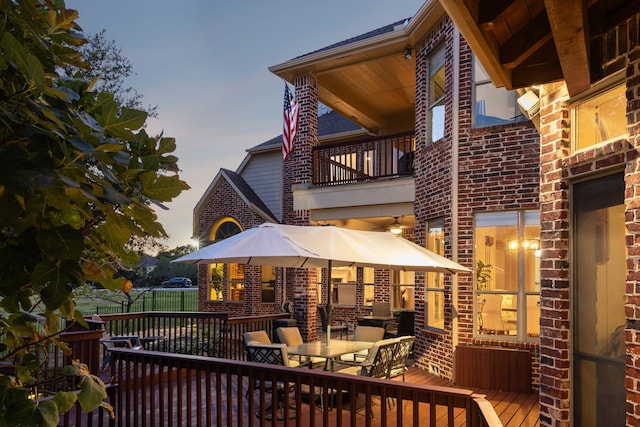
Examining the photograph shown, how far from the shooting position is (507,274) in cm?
838

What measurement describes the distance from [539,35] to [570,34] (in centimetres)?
64

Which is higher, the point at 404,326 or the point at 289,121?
the point at 289,121

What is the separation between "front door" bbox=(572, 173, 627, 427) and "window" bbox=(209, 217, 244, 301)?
15.5 metres

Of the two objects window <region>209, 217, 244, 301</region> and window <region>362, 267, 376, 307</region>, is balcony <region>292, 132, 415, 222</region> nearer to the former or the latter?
window <region>362, 267, 376, 307</region>

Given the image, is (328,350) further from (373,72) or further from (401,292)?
(401,292)

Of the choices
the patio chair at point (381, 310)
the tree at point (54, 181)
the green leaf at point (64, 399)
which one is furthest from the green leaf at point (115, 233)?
the patio chair at point (381, 310)

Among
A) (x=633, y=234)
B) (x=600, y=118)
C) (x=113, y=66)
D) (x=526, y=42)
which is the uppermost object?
(x=113, y=66)

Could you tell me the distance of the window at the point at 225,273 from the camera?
1902 centimetres

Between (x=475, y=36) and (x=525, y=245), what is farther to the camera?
(x=525, y=245)

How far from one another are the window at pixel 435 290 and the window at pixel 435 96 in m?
1.85

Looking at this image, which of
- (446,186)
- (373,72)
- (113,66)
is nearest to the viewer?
(446,186)

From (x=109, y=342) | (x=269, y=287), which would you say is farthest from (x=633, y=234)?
(x=269, y=287)

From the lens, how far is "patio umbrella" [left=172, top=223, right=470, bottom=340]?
20.2ft

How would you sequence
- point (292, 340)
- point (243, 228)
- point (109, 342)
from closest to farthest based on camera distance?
point (292, 340) < point (109, 342) < point (243, 228)
